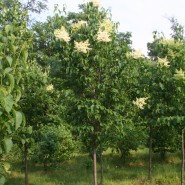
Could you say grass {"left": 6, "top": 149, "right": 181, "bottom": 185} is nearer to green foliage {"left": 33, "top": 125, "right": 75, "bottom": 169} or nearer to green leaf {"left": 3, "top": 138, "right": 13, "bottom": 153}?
green foliage {"left": 33, "top": 125, "right": 75, "bottom": 169}

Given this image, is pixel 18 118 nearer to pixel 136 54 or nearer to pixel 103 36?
pixel 103 36

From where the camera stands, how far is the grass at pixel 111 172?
525 inches

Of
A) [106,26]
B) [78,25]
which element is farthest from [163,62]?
[78,25]

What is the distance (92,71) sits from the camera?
879 centimetres

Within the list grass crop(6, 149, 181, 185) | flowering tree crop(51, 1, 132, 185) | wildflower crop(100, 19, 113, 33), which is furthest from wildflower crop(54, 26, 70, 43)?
grass crop(6, 149, 181, 185)

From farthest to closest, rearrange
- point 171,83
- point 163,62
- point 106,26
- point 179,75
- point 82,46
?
point 171,83 < point 163,62 < point 179,75 < point 106,26 < point 82,46

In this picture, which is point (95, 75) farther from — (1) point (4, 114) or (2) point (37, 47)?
(2) point (37, 47)

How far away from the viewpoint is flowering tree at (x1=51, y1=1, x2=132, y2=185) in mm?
8641

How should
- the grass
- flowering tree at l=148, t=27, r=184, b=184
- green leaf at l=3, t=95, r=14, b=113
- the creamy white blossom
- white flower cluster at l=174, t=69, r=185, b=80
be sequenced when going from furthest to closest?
the grass < flowering tree at l=148, t=27, r=184, b=184 < white flower cluster at l=174, t=69, r=185, b=80 < the creamy white blossom < green leaf at l=3, t=95, r=14, b=113

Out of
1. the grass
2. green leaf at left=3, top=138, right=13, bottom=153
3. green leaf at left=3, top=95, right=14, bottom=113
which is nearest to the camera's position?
green leaf at left=3, top=95, right=14, bottom=113

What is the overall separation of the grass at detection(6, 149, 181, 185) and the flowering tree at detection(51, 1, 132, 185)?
180 inches

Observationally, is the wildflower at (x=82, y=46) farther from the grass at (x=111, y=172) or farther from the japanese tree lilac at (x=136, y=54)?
the grass at (x=111, y=172)

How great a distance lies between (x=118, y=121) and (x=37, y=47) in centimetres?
3189

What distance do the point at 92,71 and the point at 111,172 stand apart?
774 cm
